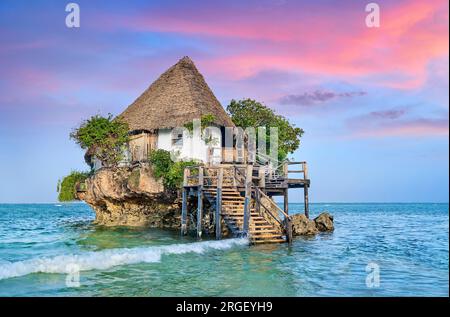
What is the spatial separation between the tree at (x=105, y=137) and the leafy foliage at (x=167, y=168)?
10.7 feet

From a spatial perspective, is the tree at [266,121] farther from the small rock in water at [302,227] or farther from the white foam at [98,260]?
the white foam at [98,260]

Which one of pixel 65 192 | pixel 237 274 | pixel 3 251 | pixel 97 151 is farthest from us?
pixel 65 192

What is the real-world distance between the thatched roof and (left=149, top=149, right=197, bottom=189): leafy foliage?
244 cm

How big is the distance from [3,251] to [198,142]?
12.4m

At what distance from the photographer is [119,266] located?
14.0 metres

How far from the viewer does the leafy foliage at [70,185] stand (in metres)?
31.7

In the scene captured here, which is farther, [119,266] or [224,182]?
[224,182]

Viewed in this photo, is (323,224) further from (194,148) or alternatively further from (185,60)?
(185,60)

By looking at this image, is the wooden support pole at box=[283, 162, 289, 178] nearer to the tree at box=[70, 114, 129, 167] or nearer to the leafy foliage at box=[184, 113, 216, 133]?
the leafy foliage at box=[184, 113, 216, 133]

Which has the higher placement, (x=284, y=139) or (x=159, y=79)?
(x=159, y=79)

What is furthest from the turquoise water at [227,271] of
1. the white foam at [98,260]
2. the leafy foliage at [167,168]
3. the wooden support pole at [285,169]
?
the wooden support pole at [285,169]

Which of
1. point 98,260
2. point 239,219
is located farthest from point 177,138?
point 98,260
